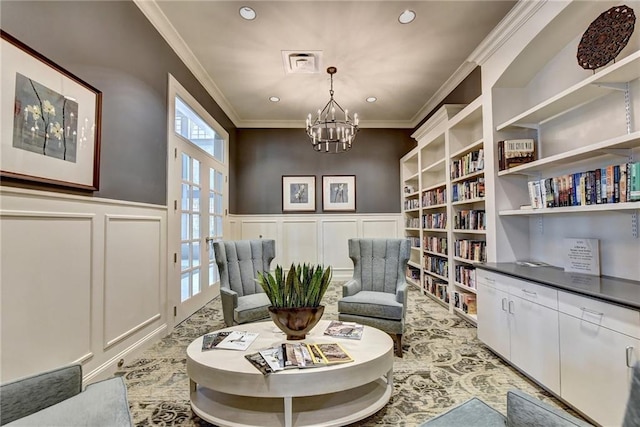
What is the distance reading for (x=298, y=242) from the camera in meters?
5.85

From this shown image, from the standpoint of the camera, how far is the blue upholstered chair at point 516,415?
2.96 feet

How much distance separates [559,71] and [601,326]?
2.05 metres

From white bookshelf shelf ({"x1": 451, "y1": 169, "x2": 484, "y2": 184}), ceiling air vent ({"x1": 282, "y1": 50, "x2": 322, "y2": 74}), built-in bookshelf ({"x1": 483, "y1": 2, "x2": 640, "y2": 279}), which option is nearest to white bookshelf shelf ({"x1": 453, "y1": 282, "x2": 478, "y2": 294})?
built-in bookshelf ({"x1": 483, "y1": 2, "x2": 640, "y2": 279})

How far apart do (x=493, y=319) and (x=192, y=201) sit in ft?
11.2

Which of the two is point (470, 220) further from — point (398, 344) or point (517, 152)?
point (398, 344)

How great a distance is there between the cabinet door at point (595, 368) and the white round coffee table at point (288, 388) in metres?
1.01

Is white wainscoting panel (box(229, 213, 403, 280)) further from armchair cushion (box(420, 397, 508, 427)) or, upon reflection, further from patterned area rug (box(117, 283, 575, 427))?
armchair cushion (box(420, 397, 508, 427))

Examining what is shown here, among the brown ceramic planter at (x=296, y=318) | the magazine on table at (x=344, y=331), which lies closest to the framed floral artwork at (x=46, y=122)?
the brown ceramic planter at (x=296, y=318)

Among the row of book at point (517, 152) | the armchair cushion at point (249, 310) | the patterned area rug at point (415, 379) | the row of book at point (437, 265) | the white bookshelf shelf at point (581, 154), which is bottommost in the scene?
the patterned area rug at point (415, 379)

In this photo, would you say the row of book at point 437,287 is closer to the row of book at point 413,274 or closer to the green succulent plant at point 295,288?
the row of book at point 413,274

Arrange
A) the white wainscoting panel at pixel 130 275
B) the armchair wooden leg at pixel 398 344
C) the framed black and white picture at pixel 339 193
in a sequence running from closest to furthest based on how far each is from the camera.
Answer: the white wainscoting panel at pixel 130 275 → the armchair wooden leg at pixel 398 344 → the framed black and white picture at pixel 339 193

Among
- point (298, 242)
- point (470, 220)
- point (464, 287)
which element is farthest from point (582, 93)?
point (298, 242)

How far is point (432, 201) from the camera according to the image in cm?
448

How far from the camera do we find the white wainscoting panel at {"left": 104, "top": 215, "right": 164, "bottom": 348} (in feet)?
7.31
